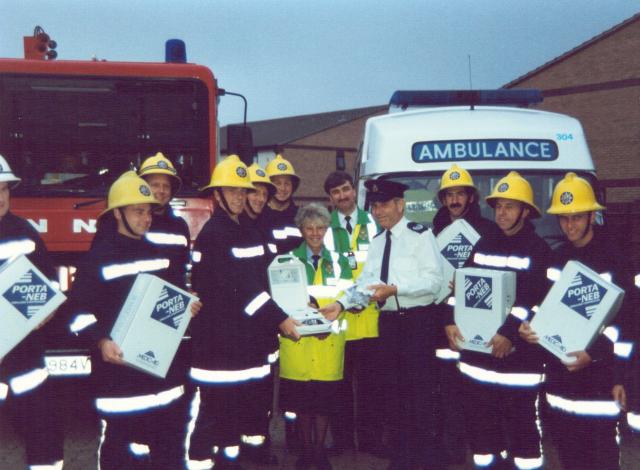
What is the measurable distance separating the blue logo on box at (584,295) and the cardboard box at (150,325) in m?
2.14

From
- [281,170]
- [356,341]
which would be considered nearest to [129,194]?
[356,341]

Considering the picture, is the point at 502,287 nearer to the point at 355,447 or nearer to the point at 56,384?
the point at 355,447

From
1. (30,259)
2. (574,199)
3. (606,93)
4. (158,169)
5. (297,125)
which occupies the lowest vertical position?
(30,259)

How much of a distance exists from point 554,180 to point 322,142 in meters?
39.7

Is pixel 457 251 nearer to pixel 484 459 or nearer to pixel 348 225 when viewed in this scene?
pixel 348 225

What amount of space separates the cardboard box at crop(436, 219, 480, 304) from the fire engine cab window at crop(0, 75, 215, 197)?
2299 millimetres

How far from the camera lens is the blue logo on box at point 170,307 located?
362cm

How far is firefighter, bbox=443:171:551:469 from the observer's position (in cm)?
369

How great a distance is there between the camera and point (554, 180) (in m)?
5.53

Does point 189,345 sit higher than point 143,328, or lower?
lower

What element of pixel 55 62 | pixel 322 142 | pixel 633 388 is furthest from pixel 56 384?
pixel 322 142

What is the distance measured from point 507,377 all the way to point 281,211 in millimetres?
2816

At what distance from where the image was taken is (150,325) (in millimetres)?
3598

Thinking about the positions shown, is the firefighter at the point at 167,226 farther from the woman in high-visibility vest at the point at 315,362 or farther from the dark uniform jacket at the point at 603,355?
the dark uniform jacket at the point at 603,355
